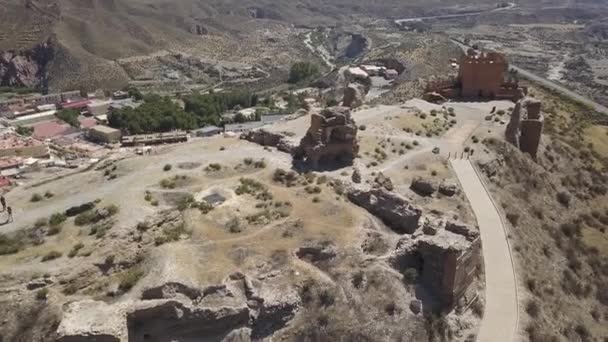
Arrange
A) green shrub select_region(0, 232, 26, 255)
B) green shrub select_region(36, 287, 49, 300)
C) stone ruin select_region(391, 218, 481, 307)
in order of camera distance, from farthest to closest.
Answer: green shrub select_region(0, 232, 26, 255)
stone ruin select_region(391, 218, 481, 307)
green shrub select_region(36, 287, 49, 300)

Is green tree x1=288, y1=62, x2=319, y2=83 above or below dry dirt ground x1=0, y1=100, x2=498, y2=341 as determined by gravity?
below

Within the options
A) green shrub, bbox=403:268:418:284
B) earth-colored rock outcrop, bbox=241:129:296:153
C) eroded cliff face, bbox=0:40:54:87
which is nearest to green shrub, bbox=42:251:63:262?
green shrub, bbox=403:268:418:284

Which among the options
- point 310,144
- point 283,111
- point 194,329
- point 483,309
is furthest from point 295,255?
point 283,111

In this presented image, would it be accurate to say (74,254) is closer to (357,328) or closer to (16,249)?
(16,249)

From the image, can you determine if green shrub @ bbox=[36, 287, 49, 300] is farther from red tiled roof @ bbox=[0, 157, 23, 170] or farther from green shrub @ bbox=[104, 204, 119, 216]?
red tiled roof @ bbox=[0, 157, 23, 170]

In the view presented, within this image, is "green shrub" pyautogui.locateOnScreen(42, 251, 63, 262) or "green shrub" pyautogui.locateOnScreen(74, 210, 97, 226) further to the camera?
"green shrub" pyautogui.locateOnScreen(74, 210, 97, 226)

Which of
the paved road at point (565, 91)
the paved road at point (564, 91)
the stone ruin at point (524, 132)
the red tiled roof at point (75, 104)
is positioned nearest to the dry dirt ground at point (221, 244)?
the stone ruin at point (524, 132)
